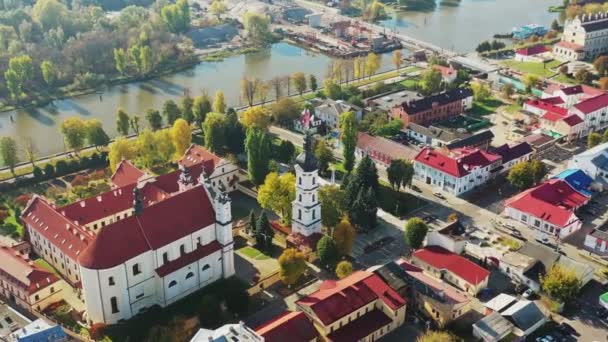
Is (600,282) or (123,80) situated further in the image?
(123,80)

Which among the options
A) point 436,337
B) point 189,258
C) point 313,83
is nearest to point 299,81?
point 313,83

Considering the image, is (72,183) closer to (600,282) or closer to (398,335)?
(398,335)

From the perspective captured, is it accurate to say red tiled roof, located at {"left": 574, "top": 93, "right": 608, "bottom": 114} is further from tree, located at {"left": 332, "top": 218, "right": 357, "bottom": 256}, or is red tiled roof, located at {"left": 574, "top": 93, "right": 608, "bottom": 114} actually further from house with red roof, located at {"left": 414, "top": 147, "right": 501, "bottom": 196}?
tree, located at {"left": 332, "top": 218, "right": 357, "bottom": 256}

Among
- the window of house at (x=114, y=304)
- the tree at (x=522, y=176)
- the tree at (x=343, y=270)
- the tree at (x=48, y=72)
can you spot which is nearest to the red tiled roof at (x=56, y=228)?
the window of house at (x=114, y=304)

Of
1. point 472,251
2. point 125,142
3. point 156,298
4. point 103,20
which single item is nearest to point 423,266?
point 472,251

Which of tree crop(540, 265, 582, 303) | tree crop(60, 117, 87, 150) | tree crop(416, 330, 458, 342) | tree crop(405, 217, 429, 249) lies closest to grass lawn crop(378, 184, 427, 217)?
tree crop(405, 217, 429, 249)
